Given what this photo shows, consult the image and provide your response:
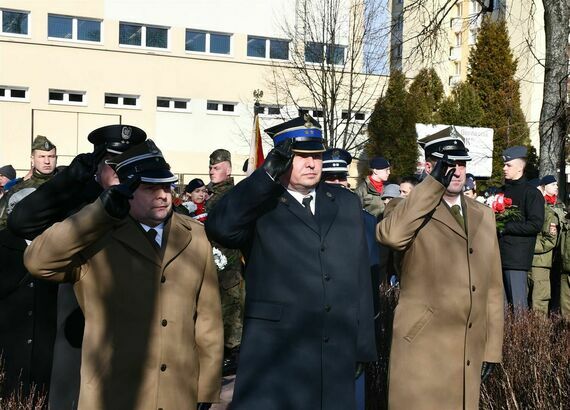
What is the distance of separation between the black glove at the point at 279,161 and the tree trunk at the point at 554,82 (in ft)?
28.6

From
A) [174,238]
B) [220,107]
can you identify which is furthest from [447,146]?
[220,107]

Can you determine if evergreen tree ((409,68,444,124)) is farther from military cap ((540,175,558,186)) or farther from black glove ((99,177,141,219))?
black glove ((99,177,141,219))

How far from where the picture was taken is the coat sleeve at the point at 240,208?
12.8ft

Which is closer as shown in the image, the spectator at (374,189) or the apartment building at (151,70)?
the spectator at (374,189)

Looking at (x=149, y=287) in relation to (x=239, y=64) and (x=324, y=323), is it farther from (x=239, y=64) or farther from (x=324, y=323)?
(x=239, y=64)

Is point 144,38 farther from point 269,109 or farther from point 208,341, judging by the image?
point 208,341

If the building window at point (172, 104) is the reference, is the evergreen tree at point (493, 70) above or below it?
above

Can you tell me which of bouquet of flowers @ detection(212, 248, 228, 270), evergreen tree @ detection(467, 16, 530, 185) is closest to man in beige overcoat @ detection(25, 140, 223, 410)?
bouquet of flowers @ detection(212, 248, 228, 270)

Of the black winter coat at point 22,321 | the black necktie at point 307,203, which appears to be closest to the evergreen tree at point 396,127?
the black winter coat at point 22,321

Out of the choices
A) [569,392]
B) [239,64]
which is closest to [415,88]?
[239,64]

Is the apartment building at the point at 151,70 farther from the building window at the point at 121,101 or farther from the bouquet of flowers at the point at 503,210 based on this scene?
the bouquet of flowers at the point at 503,210

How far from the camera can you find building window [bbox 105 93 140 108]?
113 ft

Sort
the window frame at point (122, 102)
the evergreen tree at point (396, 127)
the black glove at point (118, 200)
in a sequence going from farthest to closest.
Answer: the evergreen tree at point (396, 127)
the window frame at point (122, 102)
the black glove at point (118, 200)

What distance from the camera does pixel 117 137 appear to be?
4.23 m
